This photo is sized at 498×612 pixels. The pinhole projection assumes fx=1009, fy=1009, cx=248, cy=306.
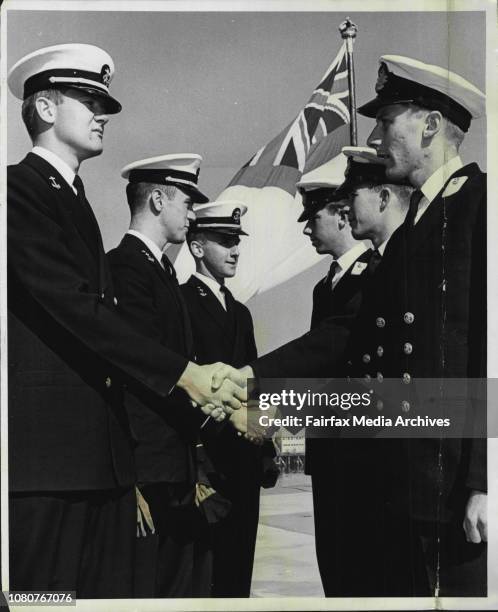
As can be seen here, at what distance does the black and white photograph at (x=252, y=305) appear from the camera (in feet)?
13.9

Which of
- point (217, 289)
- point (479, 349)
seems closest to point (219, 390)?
point (217, 289)

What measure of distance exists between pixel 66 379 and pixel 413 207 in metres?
1.64

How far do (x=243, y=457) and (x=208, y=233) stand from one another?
3.19 feet

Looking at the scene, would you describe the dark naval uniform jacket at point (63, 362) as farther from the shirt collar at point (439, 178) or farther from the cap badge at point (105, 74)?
the shirt collar at point (439, 178)

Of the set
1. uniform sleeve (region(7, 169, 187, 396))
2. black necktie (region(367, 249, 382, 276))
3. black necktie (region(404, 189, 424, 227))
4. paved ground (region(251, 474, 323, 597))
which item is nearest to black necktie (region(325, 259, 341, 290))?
black necktie (region(367, 249, 382, 276))

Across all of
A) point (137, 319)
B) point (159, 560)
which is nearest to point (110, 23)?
point (137, 319)

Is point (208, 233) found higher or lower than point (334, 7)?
lower

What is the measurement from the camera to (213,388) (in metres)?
4.28

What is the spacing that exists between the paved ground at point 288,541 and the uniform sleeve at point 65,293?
673 mm

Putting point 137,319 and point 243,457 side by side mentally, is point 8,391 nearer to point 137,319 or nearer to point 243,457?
point 137,319

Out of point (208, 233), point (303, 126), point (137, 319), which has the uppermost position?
point (303, 126)

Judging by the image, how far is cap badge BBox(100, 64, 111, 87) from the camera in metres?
4.27

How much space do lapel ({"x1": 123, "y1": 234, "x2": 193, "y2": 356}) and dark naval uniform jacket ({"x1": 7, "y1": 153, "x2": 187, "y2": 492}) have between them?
7.3 inches

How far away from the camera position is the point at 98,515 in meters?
4.23
